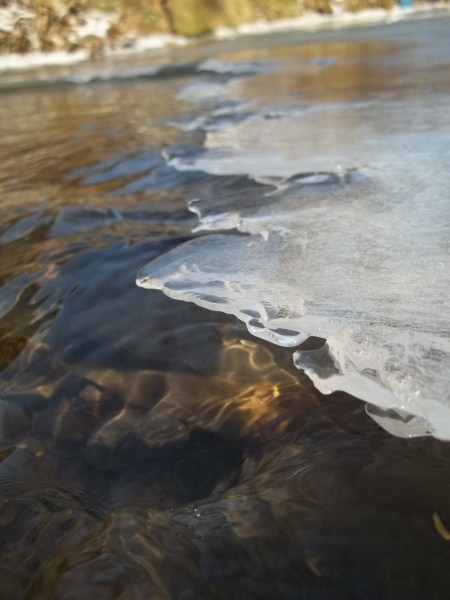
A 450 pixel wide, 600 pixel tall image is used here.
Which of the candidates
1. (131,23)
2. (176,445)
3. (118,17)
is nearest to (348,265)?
(176,445)

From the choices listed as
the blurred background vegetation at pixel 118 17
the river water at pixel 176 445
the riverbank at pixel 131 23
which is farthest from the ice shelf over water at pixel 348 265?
the blurred background vegetation at pixel 118 17

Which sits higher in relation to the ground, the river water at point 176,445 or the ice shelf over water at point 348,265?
the ice shelf over water at point 348,265

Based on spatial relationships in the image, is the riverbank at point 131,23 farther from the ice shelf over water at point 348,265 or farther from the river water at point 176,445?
the river water at point 176,445

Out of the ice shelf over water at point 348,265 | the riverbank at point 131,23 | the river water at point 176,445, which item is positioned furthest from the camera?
the riverbank at point 131,23

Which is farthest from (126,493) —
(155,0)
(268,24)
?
(268,24)

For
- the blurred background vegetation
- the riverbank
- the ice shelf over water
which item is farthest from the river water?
the blurred background vegetation

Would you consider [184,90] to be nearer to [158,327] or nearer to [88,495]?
[158,327]

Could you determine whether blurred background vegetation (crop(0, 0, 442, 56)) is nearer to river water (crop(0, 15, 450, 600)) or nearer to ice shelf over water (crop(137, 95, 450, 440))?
ice shelf over water (crop(137, 95, 450, 440))

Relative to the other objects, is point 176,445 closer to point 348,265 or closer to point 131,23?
point 348,265
